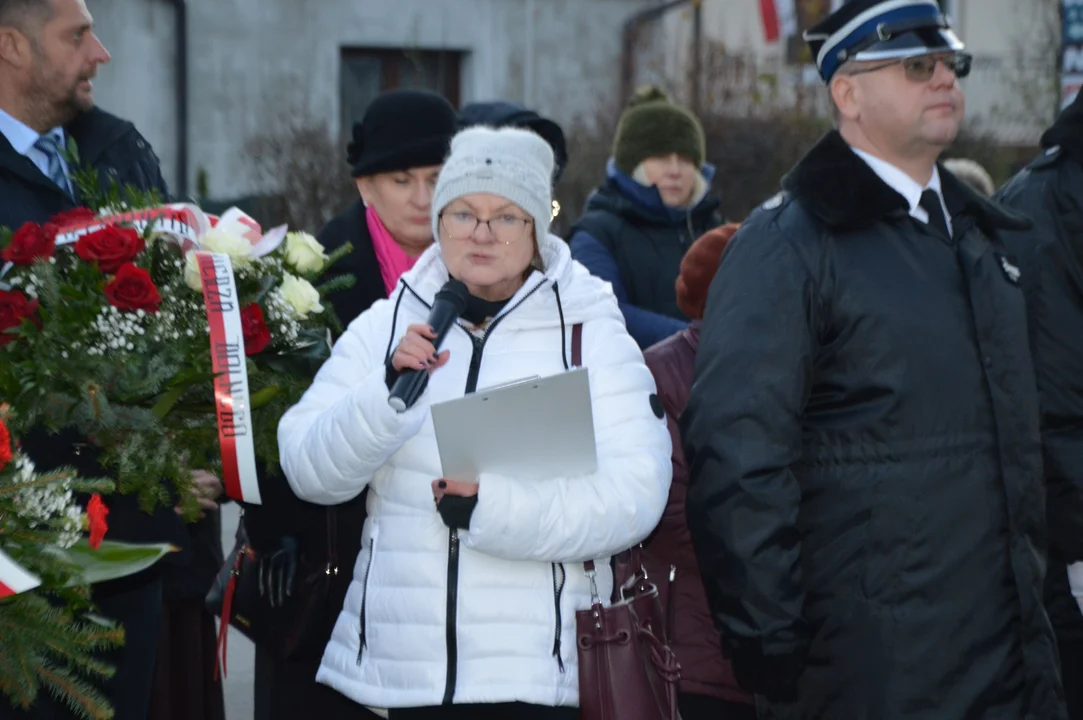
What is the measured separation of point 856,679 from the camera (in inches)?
127

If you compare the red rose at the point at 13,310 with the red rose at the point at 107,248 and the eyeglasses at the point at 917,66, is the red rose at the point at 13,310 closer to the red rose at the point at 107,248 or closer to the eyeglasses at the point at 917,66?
the red rose at the point at 107,248

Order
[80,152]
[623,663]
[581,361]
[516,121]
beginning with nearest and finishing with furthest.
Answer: [623,663] < [581,361] < [80,152] < [516,121]

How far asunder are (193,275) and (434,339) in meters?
0.82

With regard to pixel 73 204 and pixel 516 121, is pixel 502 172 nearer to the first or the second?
pixel 73 204

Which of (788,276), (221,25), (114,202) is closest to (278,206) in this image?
(221,25)

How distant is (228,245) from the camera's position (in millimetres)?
3711

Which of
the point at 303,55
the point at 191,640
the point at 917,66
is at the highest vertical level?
the point at 303,55

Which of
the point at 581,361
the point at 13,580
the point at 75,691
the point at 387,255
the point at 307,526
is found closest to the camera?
the point at 13,580

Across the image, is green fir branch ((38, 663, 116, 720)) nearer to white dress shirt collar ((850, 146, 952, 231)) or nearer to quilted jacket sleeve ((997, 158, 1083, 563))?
white dress shirt collar ((850, 146, 952, 231))

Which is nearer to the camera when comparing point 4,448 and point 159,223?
point 4,448

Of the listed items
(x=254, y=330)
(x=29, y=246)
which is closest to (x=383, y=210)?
(x=254, y=330)

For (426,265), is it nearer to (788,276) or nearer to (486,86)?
(788,276)

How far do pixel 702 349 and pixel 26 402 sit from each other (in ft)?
4.68

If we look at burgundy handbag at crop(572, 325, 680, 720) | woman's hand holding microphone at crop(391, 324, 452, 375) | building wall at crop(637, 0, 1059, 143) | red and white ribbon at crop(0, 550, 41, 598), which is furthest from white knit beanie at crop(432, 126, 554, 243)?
building wall at crop(637, 0, 1059, 143)
